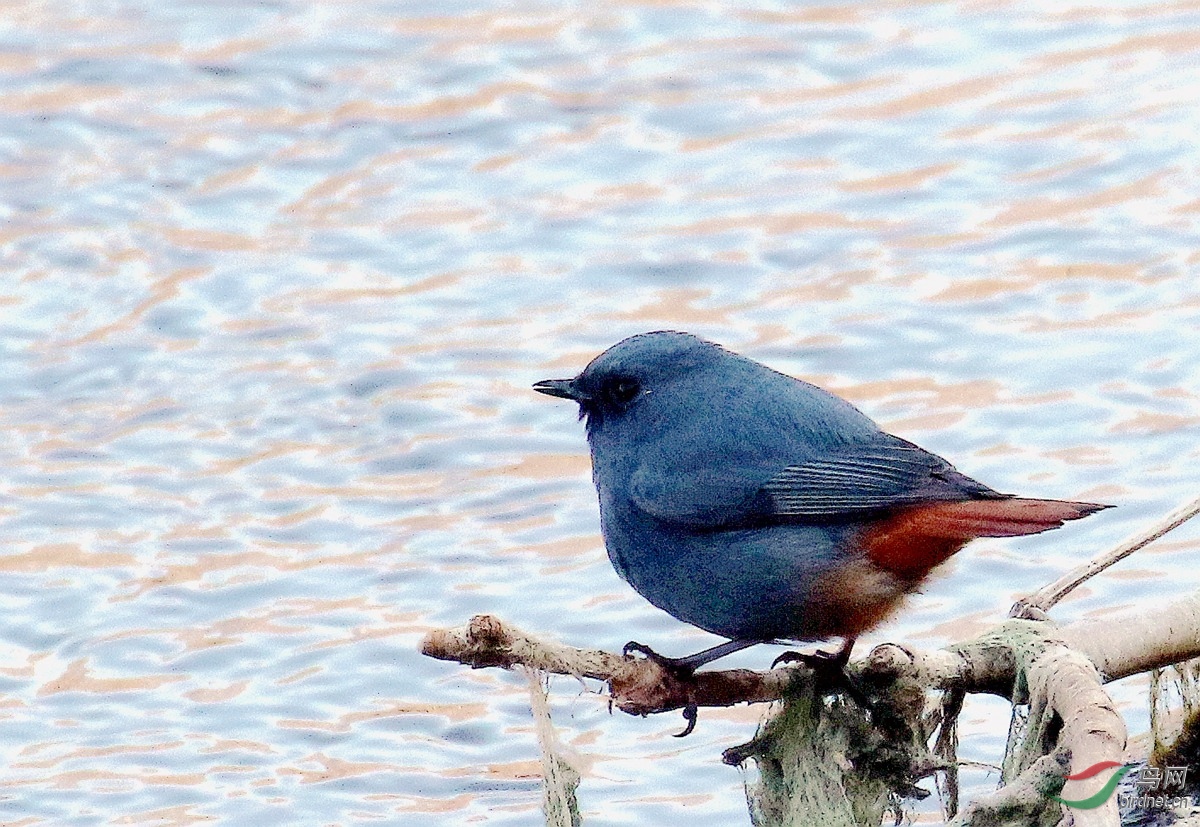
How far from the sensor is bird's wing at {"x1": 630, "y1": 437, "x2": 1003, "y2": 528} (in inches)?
164

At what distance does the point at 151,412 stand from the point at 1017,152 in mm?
4174

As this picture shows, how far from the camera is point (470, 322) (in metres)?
7.98

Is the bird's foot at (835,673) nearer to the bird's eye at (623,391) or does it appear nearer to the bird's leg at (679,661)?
the bird's leg at (679,661)

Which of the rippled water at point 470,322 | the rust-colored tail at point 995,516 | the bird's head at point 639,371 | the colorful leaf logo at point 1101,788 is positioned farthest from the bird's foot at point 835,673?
the colorful leaf logo at point 1101,788

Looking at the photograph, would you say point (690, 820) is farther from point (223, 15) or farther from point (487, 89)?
point (223, 15)

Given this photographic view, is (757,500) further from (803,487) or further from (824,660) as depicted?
(824,660)

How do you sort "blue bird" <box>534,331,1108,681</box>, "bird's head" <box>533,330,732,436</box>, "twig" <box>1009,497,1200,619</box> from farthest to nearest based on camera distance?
"bird's head" <box>533,330,732,436</box>
"twig" <box>1009,497,1200,619</box>
"blue bird" <box>534,331,1108,681</box>

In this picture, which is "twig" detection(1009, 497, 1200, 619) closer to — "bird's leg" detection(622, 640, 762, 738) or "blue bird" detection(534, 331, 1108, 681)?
"blue bird" detection(534, 331, 1108, 681)

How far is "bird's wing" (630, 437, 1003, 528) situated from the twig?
0.30 meters

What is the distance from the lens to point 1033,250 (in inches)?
325

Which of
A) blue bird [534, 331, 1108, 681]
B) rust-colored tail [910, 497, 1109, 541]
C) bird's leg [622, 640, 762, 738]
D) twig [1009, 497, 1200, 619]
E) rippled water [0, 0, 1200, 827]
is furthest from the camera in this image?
rippled water [0, 0, 1200, 827]

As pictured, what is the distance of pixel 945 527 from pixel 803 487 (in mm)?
377

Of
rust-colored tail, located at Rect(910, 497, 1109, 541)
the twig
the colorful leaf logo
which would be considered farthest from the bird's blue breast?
the colorful leaf logo

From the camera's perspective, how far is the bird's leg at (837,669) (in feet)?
13.7
